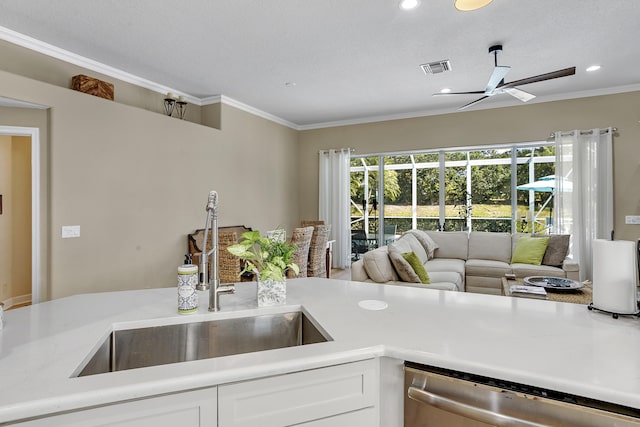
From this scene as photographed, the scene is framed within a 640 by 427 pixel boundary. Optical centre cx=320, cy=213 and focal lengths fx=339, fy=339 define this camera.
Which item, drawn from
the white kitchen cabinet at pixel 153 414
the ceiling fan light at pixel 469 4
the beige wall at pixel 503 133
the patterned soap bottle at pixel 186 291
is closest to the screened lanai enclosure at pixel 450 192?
the beige wall at pixel 503 133

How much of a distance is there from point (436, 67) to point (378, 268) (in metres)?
2.51

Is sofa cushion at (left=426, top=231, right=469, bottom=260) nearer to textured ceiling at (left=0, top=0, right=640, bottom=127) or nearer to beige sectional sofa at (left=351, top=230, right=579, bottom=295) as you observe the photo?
beige sectional sofa at (left=351, top=230, right=579, bottom=295)

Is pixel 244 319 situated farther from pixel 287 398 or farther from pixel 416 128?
pixel 416 128

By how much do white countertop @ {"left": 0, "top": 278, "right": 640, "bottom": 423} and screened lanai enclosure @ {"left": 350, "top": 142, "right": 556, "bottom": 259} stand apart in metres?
4.80

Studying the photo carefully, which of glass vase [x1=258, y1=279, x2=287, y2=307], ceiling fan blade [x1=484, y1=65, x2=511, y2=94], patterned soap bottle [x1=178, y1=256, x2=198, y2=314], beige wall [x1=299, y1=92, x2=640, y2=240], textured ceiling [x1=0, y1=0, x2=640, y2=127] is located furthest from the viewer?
beige wall [x1=299, y1=92, x2=640, y2=240]

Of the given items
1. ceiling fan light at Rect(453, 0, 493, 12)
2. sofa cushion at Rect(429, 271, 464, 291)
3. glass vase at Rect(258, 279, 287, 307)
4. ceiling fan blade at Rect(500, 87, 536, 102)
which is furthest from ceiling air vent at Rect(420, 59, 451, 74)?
glass vase at Rect(258, 279, 287, 307)

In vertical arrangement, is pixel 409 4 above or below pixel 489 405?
above

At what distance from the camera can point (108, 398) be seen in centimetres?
82

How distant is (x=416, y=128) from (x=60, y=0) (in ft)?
17.0

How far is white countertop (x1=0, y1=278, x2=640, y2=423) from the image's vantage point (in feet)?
2.75

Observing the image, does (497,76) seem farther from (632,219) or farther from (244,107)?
(244,107)

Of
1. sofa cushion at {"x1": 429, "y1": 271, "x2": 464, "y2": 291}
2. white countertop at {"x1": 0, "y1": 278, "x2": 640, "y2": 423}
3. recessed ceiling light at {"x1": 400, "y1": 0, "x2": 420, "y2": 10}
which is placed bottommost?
sofa cushion at {"x1": 429, "y1": 271, "x2": 464, "y2": 291}

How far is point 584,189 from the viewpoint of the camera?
16.6 ft

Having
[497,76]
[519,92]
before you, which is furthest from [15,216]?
[519,92]
